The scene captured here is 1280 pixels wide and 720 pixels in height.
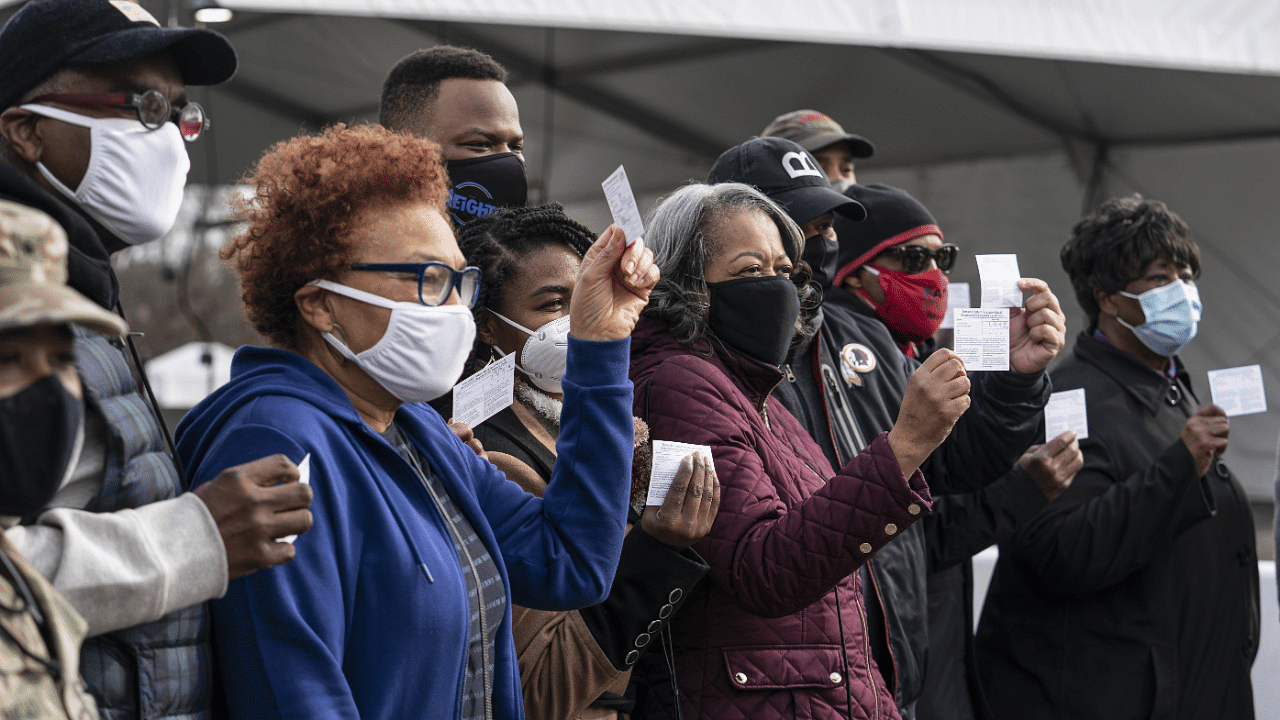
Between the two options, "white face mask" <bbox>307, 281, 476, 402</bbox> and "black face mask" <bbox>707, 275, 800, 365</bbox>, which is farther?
"black face mask" <bbox>707, 275, 800, 365</bbox>

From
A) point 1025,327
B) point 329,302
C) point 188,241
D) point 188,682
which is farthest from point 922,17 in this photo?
point 188,682

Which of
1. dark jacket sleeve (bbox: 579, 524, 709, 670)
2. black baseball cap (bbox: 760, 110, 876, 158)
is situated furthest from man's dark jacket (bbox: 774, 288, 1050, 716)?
black baseball cap (bbox: 760, 110, 876, 158)

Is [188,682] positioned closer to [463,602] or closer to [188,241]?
[463,602]

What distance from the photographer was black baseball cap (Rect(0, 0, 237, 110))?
1848mm

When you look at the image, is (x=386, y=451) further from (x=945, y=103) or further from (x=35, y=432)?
(x=945, y=103)

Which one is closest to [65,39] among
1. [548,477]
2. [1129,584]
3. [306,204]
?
[306,204]

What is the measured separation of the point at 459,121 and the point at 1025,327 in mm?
1704

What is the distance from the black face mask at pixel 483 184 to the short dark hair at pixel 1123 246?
2220mm

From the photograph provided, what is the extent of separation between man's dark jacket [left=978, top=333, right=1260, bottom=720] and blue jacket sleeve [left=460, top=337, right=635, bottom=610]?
227cm

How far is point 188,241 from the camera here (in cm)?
695

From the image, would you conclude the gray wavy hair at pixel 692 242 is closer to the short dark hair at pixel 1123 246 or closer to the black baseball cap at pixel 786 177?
the black baseball cap at pixel 786 177

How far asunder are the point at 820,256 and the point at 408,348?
72.3 inches

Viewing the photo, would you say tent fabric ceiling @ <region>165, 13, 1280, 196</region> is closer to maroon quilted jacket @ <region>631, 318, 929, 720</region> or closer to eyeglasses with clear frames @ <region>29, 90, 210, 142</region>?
maroon quilted jacket @ <region>631, 318, 929, 720</region>

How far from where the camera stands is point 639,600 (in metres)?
2.27
